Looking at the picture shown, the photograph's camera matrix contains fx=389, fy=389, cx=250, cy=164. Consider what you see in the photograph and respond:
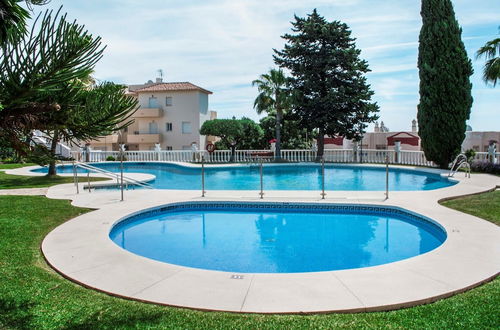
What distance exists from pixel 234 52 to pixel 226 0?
11306 millimetres

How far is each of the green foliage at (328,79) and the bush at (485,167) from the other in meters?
9.53

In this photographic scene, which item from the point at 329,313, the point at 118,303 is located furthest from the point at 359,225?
the point at 118,303

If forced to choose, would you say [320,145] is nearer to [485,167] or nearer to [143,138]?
[485,167]

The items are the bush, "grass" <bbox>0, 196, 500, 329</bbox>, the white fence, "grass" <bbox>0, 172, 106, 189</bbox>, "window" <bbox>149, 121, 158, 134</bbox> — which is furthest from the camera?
"window" <bbox>149, 121, 158, 134</bbox>

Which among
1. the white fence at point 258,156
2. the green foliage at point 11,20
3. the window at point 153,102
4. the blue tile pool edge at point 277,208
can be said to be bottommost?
the blue tile pool edge at point 277,208

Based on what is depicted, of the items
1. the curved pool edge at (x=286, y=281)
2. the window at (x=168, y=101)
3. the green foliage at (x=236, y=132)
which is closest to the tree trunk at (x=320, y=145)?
the green foliage at (x=236, y=132)

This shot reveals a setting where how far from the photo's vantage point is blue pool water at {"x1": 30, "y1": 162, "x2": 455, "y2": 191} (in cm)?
1603

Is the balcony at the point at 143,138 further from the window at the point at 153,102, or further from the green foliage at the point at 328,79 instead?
the green foliage at the point at 328,79

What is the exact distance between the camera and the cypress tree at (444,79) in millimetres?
19344

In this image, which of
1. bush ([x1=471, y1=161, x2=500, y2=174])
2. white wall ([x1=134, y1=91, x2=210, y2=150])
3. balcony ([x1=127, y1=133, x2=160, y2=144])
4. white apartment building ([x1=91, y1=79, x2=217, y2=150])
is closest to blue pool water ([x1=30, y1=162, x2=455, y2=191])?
bush ([x1=471, y1=161, x2=500, y2=174])

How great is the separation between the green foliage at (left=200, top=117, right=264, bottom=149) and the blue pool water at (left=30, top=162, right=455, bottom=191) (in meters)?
5.17

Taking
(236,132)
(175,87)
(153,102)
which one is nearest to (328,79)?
(236,132)

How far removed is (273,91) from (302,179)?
10.4m

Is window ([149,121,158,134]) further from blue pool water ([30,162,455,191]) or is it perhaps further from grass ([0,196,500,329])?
grass ([0,196,500,329])
